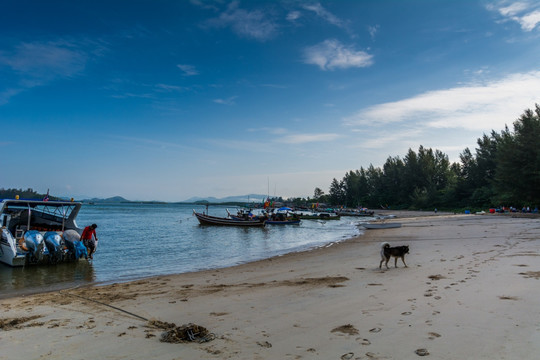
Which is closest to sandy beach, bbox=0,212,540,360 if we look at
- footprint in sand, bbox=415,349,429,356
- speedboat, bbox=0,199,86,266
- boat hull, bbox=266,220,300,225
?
footprint in sand, bbox=415,349,429,356

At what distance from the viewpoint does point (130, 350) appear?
496 cm

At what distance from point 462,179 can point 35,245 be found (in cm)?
9693

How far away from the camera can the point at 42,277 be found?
46.1ft

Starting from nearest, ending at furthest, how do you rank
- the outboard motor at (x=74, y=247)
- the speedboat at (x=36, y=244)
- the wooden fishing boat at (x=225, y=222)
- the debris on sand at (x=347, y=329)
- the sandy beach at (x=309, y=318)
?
the sandy beach at (x=309, y=318), the debris on sand at (x=347, y=329), the speedboat at (x=36, y=244), the outboard motor at (x=74, y=247), the wooden fishing boat at (x=225, y=222)

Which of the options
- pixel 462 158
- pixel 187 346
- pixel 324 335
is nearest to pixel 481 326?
pixel 324 335

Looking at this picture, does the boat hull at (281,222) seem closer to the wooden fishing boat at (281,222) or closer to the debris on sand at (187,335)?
the wooden fishing boat at (281,222)

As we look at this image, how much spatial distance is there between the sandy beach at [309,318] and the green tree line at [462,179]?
4931cm

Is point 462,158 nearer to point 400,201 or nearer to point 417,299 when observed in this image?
point 400,201

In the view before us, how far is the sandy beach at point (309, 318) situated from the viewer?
4602 mm

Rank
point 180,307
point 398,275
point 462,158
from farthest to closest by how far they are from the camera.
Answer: point 462,158 < point 398,275 < point 180,307

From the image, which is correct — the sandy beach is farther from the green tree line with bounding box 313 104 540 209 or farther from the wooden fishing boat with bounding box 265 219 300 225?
the green tree line with bounding box 313 104 540 209

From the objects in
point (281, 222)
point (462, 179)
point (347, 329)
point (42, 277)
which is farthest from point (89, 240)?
point (462, 179)

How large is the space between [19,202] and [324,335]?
19.3 m

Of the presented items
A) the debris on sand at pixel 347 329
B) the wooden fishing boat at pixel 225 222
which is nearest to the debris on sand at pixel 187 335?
the debris on sand at pixel 347 329
